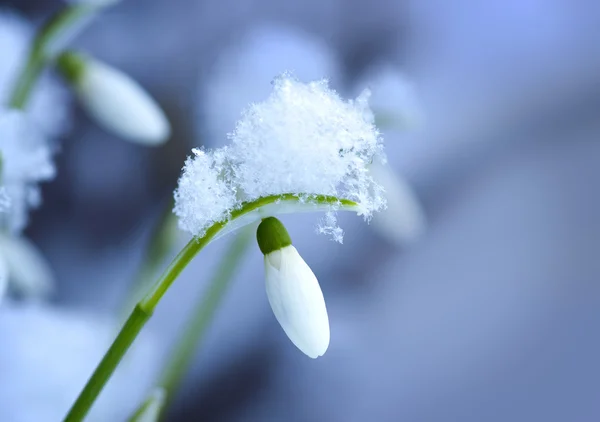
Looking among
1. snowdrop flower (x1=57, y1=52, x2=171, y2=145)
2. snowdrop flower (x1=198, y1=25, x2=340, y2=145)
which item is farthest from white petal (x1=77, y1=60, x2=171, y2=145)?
snowdrop flower (x1=198, y1=25, x2=340, y2=145)

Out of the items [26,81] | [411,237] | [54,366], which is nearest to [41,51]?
A: [26,81]

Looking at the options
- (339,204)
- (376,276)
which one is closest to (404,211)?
(376,276)

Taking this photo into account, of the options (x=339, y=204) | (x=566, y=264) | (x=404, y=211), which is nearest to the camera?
(x=339, y=204)

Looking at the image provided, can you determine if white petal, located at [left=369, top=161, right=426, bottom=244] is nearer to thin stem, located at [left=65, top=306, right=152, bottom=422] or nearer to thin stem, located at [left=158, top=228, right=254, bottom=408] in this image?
thin stem, located at [left=158, top=228, right=254, bottom=408]

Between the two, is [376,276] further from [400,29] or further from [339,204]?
[339,204]

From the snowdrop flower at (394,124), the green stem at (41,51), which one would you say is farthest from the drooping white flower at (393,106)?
the green stem at (41,51)

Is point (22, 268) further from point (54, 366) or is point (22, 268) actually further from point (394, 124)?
point (394, 124)
